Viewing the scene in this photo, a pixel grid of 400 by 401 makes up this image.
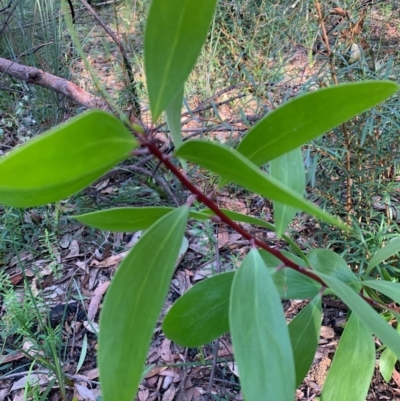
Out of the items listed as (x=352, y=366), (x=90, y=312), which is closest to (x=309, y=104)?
(x=352, y=366)

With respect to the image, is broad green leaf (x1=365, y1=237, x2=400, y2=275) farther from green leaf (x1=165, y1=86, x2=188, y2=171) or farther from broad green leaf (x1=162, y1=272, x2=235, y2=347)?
green leaf (x1=165, y1=86, x2=188, y2=171)

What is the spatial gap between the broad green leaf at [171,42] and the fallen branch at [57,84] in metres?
1.20

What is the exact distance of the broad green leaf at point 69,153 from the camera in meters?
0.29

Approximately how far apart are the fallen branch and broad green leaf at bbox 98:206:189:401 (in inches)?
47.6

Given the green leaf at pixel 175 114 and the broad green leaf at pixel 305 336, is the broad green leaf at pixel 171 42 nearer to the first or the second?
the green leaf at pixel 175 114

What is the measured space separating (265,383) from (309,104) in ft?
1.05

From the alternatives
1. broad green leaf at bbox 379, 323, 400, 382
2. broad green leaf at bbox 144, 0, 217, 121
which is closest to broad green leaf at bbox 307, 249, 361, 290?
Answer: broad green leaf at bbox 379, 323, 400, 382

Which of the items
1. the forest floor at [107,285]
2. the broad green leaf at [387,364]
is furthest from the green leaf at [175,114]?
the broad green leaf at [387,364]

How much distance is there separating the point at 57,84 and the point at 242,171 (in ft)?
4.93

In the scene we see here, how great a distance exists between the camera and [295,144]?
44cm

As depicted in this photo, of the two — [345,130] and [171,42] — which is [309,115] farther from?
[345,130]

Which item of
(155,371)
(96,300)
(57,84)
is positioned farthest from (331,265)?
(57,84)

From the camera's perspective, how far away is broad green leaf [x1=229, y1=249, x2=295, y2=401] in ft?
1.54

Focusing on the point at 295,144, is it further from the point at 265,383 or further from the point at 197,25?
the point at 265,383
